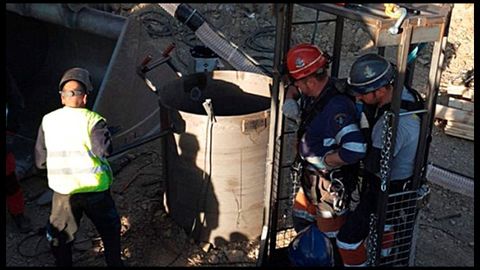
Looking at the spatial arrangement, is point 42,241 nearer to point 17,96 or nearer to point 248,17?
point 17,96

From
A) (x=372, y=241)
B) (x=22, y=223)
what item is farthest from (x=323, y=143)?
(x=22, y=223)

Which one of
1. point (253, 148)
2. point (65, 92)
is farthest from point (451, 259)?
point (65, 92)

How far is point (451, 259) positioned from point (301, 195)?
1892mm

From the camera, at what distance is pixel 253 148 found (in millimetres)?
5457

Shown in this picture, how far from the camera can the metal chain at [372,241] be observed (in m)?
4.32

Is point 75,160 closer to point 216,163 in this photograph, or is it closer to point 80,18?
point 216,163

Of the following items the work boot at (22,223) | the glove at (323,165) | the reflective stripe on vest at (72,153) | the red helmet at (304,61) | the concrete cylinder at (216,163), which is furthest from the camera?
the work boot at (22,223)

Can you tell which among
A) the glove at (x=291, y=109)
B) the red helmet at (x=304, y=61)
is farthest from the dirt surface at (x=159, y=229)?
the red helmet at (x=304, y=61)

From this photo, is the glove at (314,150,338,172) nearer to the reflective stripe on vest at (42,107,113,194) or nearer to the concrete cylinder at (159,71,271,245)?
the concrete cylinder at (159,71,271,245)

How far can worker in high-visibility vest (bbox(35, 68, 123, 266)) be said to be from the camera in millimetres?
4566

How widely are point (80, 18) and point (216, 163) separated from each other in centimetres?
353

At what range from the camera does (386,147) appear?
399 centimetres

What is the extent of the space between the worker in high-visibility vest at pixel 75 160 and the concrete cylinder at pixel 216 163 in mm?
912

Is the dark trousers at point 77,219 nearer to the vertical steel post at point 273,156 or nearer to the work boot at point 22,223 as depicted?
the work boot at point 22,223
